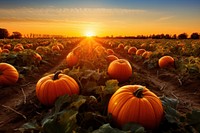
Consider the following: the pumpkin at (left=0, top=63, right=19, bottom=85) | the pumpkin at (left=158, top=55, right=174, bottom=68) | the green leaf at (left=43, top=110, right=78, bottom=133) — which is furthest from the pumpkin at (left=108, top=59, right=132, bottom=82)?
the green leaf at (left=43, top=110, right=78, bottom=133)

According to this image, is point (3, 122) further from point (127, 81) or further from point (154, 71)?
point (154, 71)

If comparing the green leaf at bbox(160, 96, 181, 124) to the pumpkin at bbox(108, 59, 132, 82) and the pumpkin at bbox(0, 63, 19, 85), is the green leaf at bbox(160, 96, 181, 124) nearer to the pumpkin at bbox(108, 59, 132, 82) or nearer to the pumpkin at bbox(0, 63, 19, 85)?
the pumpkin at bbox(108, 59, 132, 82)

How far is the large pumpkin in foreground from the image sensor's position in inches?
130

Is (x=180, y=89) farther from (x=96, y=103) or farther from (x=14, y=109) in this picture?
(x=14, y=109)

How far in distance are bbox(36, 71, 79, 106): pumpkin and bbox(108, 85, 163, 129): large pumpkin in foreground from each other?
132 centimetres

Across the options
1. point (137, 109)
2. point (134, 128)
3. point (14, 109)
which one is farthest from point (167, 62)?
point (134, 128)

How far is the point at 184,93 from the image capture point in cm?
687


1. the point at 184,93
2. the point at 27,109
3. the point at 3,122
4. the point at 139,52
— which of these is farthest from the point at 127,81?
the point at 139,52

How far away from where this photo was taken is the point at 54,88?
4.54 metres

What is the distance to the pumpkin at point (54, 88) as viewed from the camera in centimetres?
453

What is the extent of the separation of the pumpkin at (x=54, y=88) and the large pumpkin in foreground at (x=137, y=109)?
1.32 meters

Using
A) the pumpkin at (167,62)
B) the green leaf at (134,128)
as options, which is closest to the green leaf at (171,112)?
the green leaf at (134,128)

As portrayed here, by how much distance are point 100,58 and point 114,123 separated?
6389 millimetres

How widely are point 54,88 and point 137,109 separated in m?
1.84
